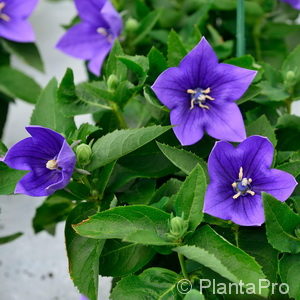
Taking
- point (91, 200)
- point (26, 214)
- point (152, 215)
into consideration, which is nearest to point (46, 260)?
point (26, 214)

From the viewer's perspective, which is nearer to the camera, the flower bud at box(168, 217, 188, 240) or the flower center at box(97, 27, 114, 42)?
the flower bud at box(168, 217, 188, 240)

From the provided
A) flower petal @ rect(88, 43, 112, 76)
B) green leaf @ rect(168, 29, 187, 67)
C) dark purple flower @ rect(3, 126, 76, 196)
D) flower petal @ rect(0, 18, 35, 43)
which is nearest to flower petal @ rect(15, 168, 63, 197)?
dark purple flower @ rect(3, 126, 76, 196)

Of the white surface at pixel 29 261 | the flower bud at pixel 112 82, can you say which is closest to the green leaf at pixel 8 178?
the flower bud at pixel 112 82

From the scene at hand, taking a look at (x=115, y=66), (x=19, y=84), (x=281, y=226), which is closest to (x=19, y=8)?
(x=19, y=84)

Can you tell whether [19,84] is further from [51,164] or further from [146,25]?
[51,164]

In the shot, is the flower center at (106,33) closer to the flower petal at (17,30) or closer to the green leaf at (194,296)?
the flower petal at (17,30)

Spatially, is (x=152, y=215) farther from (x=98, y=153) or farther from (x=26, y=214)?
(x=26, y=214)

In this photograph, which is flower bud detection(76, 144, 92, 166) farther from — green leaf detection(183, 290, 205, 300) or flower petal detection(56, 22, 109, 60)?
flower petal detection(56, 22, 109, 60)
